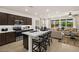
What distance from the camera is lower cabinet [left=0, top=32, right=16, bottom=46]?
4.63 meters

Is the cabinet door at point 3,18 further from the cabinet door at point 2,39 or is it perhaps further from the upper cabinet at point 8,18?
the cabinet door at point 2,39

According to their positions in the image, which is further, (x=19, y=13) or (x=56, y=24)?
(x=56, y=24)

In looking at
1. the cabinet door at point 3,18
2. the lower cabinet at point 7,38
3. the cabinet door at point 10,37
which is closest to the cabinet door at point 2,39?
the lower cabinet at point 7,38

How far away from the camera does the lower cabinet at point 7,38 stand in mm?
4633

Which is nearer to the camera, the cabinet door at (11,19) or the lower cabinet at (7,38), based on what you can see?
the lower cabinet at (7,38)

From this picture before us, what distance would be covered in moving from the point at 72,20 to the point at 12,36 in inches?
275

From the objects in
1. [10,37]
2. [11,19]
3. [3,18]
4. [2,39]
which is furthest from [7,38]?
[11,19]

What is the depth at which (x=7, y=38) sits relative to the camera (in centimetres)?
498
